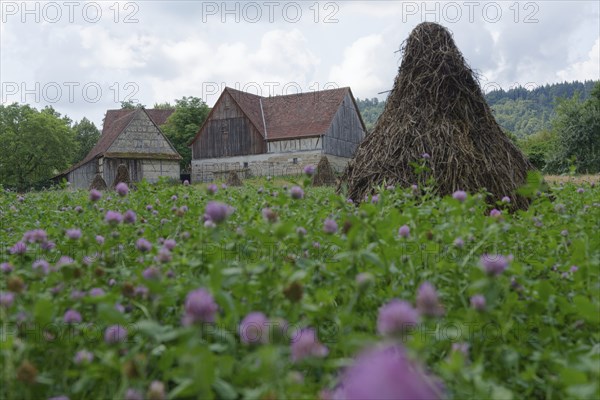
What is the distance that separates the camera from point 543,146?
50250 millimetres

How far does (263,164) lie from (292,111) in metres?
4.58

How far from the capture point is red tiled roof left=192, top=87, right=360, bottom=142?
3859cm

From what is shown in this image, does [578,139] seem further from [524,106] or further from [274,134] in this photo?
[524,106]

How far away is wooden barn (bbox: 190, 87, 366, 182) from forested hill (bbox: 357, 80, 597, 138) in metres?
104

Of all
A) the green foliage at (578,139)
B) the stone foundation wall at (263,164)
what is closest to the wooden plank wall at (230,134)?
the stone foundation wall at (263,164)

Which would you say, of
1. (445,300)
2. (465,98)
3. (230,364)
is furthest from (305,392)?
(465,98)

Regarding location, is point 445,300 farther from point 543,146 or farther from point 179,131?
point 543,146

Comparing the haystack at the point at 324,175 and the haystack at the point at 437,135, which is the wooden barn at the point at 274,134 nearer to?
the haystack at the point at 324,175

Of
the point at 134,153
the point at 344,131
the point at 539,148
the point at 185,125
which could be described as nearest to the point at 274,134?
the point at 344,131

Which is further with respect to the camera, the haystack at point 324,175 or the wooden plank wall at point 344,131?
the wooden plank wall at point 344,131

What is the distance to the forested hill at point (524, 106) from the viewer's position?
151000 millimetres

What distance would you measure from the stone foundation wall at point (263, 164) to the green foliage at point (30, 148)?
18.6 metres

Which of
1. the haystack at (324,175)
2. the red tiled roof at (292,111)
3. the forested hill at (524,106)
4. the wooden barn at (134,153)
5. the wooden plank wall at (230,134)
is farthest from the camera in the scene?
the forested hill at (524,106)

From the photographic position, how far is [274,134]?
39.2 m
